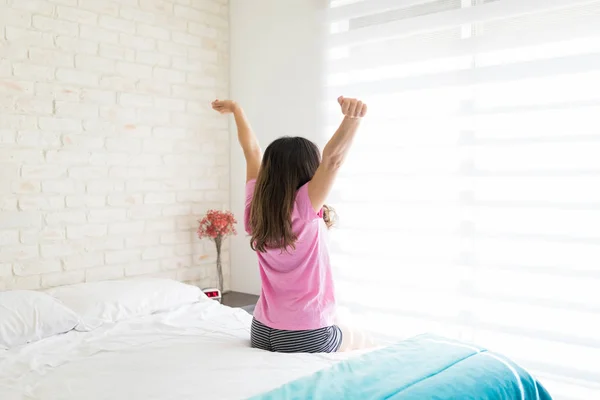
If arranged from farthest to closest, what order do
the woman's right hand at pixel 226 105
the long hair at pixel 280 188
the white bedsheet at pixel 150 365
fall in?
the woman's right hand at pixel 226 105
the long hair at pixel 280 188
the white bedsheet at pixel 150 365

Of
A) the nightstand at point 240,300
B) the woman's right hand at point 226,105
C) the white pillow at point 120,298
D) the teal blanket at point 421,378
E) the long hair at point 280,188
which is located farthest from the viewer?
the nightstand at point 240,300

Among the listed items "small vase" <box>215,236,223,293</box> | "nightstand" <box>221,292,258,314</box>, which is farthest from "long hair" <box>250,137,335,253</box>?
"small vase" <box>215,236,223,293</box>

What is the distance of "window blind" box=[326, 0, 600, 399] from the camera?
2.44m

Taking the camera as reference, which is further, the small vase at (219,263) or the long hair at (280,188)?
the small vase at (219,263)

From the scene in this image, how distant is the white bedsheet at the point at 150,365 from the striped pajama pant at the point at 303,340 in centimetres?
6

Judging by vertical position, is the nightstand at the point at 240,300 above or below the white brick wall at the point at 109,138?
below

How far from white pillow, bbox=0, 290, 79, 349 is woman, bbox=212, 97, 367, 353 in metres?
0.92

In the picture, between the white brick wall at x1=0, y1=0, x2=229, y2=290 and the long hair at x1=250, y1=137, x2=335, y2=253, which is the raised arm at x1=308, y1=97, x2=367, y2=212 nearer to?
the long hair at x1=250, y1=137, x2=335, y2=253

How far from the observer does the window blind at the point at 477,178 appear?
2.44 meters

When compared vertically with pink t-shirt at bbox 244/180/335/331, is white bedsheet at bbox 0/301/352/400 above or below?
below

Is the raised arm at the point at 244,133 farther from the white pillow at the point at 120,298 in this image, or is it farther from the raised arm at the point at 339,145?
the white pillow at the point at 120,298

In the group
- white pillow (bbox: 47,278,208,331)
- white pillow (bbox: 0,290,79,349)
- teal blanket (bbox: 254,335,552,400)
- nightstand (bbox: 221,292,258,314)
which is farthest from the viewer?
nightstand (bbox: 221,292,258,314)

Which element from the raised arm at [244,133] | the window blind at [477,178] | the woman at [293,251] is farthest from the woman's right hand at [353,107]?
the window blind at [477,178]

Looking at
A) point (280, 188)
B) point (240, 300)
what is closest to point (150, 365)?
point (280, 188)
